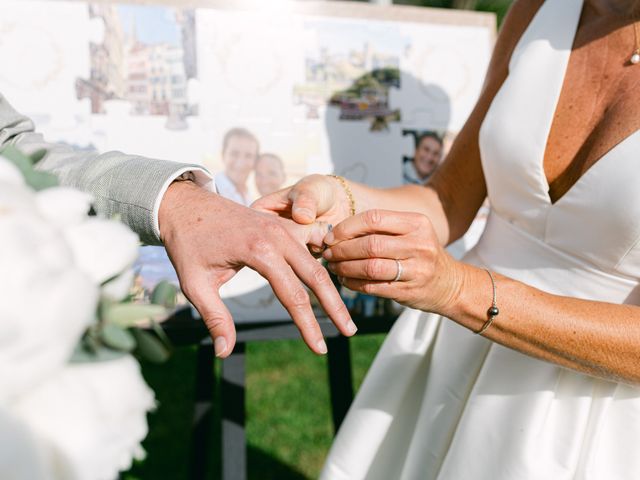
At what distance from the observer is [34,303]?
30 centimetres

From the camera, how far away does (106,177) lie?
896 millimetres

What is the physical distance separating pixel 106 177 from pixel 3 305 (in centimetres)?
→ 64

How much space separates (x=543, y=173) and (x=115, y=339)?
3.18ft

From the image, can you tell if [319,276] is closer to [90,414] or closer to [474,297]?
[474,297]

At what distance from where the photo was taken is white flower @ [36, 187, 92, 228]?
0.35 m

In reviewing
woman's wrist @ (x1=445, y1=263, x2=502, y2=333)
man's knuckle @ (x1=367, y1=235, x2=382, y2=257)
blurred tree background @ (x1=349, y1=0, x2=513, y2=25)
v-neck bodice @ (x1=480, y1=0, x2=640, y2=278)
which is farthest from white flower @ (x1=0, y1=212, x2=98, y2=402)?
blurred tree background @ (x1=349, y1=0, x2=513, y2=25)

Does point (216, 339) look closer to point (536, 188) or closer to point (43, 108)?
point (536, 188)

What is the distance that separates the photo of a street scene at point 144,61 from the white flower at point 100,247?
1254 mm

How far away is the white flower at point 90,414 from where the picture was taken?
31 centimetres

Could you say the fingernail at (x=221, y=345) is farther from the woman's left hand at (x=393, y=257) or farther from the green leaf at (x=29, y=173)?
the green leaf at (x=29, y=173)

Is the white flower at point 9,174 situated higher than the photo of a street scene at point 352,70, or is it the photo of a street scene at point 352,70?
the white flower at point 9,174

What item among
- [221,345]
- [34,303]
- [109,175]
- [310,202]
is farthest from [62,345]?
[310,202]

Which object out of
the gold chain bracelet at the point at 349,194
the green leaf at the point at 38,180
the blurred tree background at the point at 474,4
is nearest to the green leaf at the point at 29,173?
the green leaf at the point at 38,180

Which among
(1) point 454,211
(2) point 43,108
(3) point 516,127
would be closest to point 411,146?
(1) point 454,211
